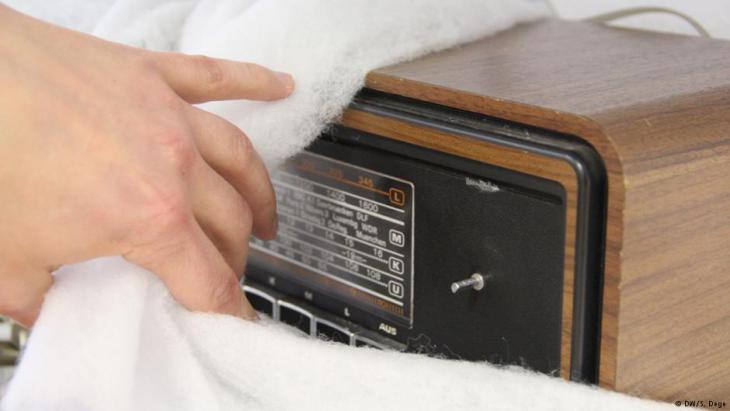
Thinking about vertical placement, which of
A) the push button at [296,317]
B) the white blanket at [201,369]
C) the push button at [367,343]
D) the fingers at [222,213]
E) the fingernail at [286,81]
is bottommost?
the push button at [296,317]

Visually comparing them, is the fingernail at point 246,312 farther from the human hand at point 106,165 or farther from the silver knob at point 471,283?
the silver knob at point 471,283

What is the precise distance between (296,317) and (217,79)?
7.6 inches

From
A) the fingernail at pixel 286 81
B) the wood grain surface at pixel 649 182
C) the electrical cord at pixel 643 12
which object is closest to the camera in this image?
the wood grain surface at pixel 649 182

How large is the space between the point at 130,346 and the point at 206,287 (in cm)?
5

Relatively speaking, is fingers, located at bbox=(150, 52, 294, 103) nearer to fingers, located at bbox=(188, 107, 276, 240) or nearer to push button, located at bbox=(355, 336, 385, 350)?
fingers, located at bbox=(188, 107, 276, 240)

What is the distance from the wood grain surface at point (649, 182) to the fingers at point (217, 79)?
0.06 m

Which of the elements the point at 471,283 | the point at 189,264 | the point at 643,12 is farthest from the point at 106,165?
the point at 643,12

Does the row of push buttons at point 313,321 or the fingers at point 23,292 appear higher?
the fingers at point 23,292

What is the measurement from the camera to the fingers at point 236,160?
0.57 meters

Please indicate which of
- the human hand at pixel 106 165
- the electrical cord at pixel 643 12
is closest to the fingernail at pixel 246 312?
the human hand at pixel 106 165

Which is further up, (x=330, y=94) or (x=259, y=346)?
(x=330, y=94)

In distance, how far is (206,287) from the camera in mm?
554

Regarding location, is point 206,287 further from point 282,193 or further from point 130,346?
point 282,193

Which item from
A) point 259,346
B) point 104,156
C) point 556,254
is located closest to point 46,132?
point 104,156
